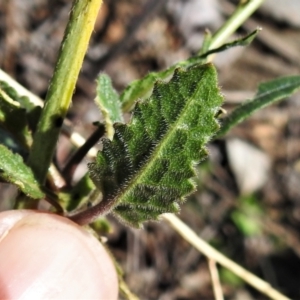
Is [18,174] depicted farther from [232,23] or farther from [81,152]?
[232,23]

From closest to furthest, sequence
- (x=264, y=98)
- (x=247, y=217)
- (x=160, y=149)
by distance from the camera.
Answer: (x=160, y=149) → (x=264, y=98) → (x=247, y=217)

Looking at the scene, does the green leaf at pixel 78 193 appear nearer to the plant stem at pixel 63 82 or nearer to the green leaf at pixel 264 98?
the plant stem at pixel 63 82

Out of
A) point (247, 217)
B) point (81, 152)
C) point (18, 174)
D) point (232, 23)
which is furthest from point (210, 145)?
point (18, 174)

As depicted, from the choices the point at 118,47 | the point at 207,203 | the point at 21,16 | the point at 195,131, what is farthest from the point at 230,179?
the point at 195,131

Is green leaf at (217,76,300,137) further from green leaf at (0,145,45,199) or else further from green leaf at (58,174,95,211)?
green leaf at (0,145,45,199)

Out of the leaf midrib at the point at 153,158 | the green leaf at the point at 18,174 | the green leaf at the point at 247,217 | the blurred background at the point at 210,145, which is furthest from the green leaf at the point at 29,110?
the green leaf at the point at 247,217

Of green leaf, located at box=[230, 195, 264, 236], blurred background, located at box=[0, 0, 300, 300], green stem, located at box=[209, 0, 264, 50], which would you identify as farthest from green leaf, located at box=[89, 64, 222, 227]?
green leaf, located at box=[230, 195, 264, 236]

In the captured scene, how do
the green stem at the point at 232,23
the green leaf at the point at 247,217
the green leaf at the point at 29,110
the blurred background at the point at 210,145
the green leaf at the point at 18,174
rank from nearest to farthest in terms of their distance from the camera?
the green leaf at the point at 18,174
the green leaf at the point at 29,110
the green stem at the point at 232,23
the blurred background at the point at 210,145
the green leaf at the point at 247,217
